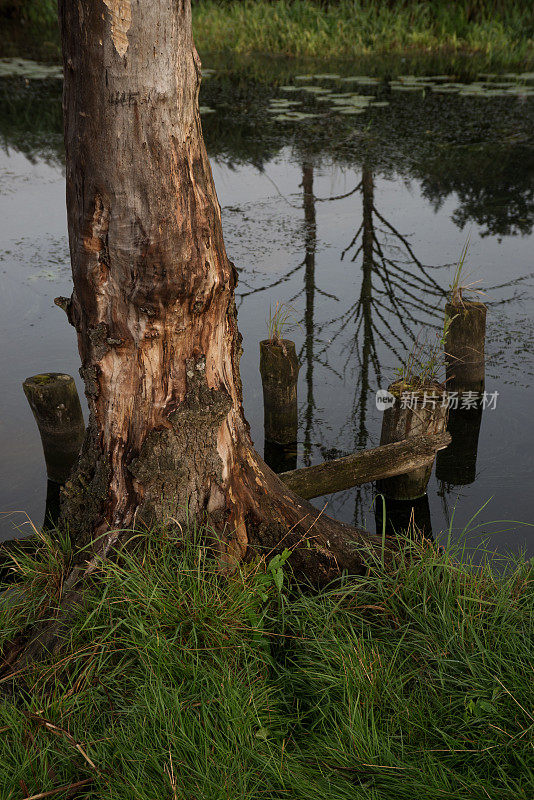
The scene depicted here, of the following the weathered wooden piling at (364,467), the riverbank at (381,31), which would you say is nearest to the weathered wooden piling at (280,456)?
the weathered wooden piling at (364,467)

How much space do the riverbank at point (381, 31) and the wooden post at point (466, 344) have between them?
14.1 m

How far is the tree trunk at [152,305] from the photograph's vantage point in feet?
7.39

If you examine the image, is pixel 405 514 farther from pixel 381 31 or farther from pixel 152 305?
pixel 381 31

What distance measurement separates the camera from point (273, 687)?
7.80ft

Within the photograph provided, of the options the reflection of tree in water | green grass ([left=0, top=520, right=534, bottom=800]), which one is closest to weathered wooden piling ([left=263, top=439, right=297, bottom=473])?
green grass ([left=0, top=520, right=534, bottom=800])

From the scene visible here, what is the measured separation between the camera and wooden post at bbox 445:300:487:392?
448 centimetres

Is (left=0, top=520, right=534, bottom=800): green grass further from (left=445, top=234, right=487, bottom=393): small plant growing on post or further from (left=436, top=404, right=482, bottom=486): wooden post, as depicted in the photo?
(left=445, top=234, right=487, bottom=393): small plant growing on post

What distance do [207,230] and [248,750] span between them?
5.67 feet

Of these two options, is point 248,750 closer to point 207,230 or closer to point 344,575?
point 344,575

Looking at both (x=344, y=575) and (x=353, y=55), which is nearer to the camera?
(x=344, y=575)

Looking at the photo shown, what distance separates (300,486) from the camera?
12.4 ft

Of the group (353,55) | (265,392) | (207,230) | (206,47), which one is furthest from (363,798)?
(206,47)

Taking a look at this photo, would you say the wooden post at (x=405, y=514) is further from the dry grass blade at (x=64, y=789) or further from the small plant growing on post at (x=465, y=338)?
the dry grass blade at (x=64, y=789)

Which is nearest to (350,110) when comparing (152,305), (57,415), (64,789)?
(57,415)
